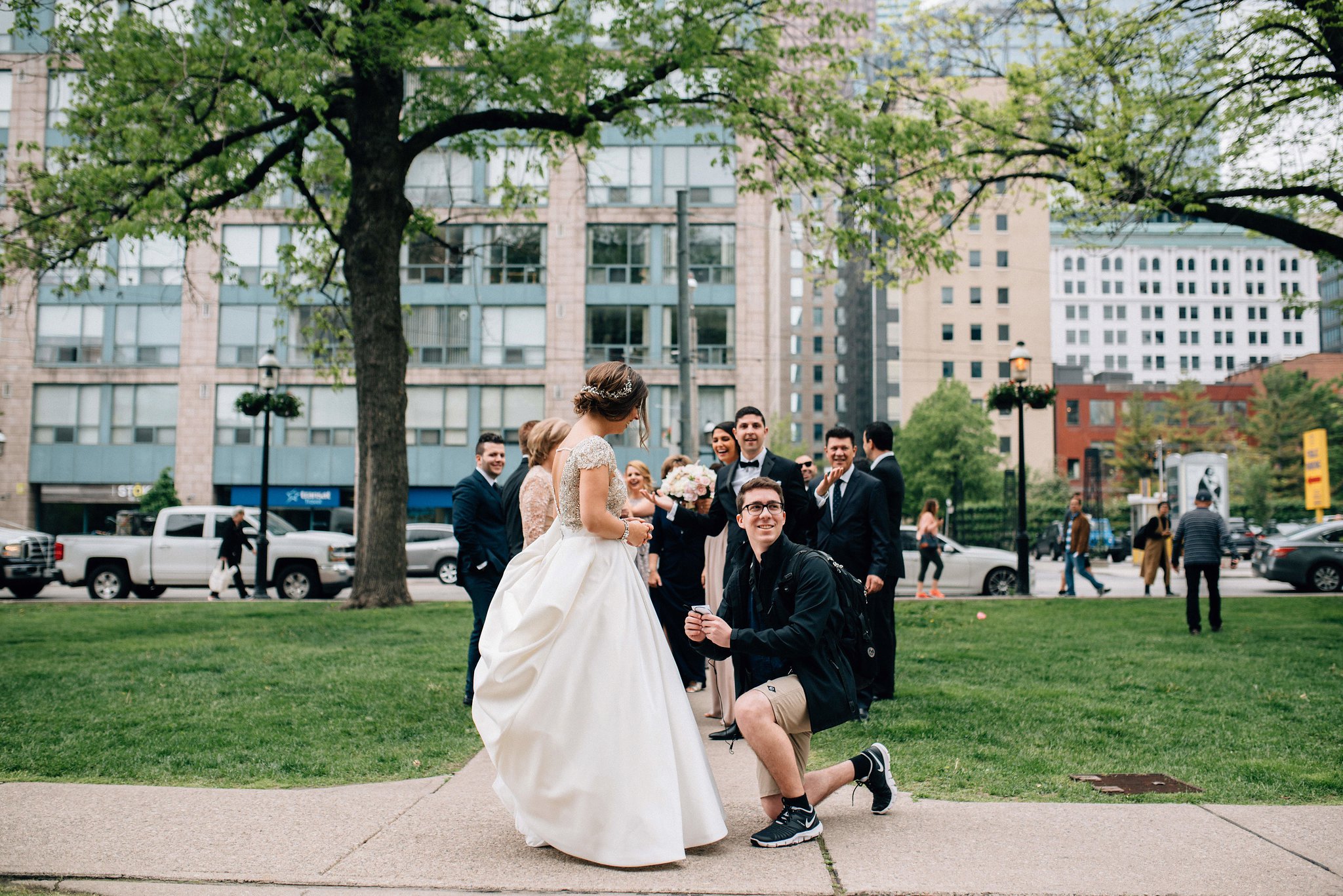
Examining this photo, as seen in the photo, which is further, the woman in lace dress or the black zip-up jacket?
the woman in lace dress

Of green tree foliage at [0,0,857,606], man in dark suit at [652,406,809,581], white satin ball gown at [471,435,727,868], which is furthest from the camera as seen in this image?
green tree foliage at [0,0,857,606]

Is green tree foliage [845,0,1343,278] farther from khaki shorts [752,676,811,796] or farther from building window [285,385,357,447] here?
building window [285,385,357,447]

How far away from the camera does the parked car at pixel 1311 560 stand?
2322 cm

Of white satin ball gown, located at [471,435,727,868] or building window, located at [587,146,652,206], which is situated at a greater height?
building window, located at [587,146,652,206]

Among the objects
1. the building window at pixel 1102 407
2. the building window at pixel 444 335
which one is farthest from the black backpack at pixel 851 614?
the building window at pixel 1102 407

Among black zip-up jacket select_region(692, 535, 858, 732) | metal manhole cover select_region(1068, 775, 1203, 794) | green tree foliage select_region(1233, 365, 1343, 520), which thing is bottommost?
metal manhole cover select_region(1068, 775, 1203, 794)

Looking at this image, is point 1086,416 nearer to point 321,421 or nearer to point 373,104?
point 321,421

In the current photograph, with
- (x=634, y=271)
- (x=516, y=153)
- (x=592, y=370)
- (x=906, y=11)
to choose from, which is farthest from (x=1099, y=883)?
(x=634, y=271)

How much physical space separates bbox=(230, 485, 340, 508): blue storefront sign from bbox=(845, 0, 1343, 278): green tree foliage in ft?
107

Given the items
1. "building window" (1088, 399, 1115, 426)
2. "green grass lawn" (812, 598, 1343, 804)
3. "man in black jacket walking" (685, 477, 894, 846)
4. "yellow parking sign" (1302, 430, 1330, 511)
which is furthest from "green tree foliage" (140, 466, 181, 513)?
"building window" (1088, 399, 1115, 426)

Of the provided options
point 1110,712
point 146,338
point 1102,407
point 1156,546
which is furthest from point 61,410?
point 1102,407

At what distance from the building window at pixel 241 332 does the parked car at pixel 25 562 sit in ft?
76.3

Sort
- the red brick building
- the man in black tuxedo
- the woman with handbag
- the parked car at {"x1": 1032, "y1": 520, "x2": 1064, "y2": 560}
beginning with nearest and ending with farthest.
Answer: the man in black tuxedo → the woman with handbag → the parked car at {"x1": 1032, "y1": 520, "x2": 1064, "y2": 560} → the red brick building

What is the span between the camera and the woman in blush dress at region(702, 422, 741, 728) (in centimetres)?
782
